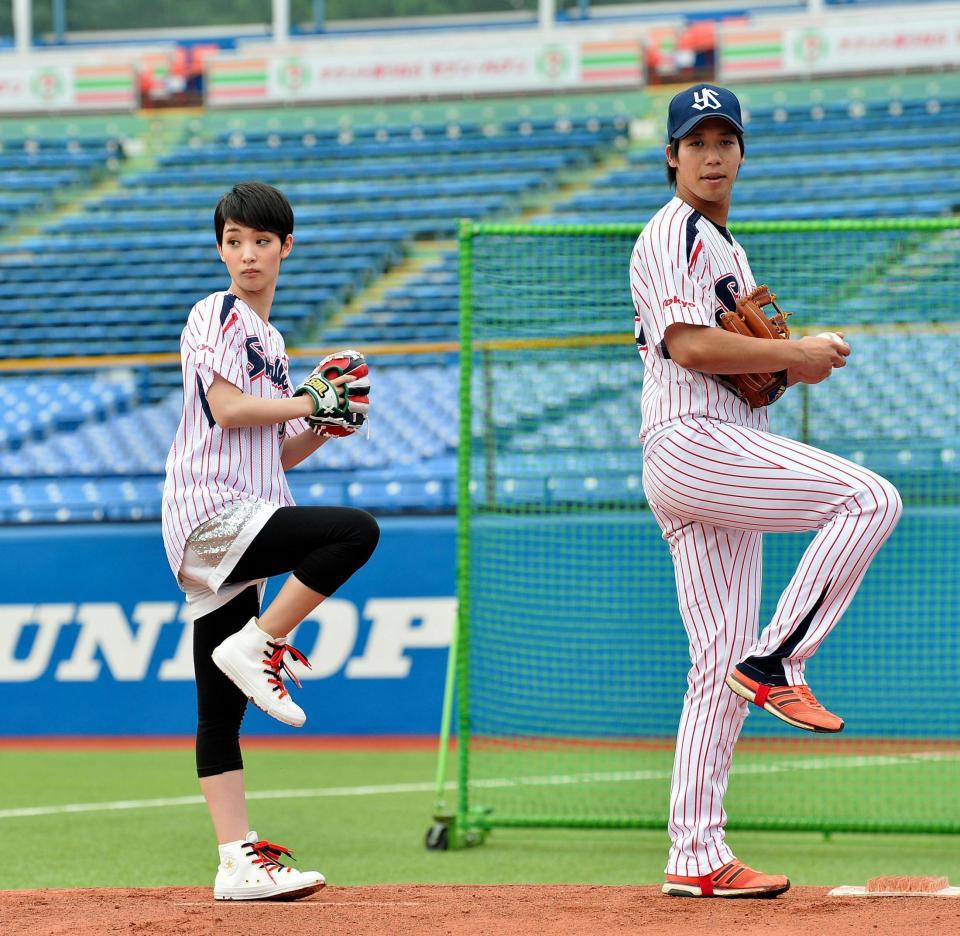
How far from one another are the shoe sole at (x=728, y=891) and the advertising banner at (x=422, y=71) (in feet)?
57.6

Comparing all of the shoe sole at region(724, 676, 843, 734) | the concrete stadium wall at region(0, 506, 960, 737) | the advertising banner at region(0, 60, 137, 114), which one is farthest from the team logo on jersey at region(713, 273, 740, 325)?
the advertising banner at region(0, 60, 137, 114)

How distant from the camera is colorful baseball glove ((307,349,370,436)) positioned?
12.6 feet

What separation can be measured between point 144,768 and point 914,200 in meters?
11.1

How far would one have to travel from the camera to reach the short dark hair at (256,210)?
3.94 m

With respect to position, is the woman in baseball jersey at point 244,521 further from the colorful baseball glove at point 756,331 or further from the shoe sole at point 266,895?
the colorful baseball glove at point 756,331

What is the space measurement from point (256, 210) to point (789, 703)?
189 cm

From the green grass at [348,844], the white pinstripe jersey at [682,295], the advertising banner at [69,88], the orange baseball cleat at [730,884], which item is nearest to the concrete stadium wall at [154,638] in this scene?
the green grass at [348,844]

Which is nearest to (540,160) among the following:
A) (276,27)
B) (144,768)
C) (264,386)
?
(276,27)

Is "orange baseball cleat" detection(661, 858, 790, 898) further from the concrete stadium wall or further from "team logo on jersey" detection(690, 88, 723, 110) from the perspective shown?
the concrete stadium wall

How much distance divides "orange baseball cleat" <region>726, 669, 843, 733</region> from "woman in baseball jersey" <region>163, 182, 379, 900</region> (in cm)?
102

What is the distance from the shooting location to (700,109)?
3762 mm

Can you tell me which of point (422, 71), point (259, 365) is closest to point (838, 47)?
point (422, 71)

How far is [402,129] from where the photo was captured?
20359mm

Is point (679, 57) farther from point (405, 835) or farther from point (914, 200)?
point (405, 835)
